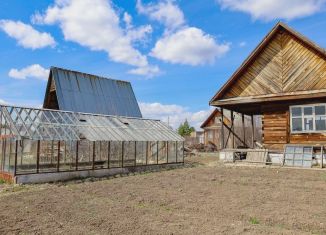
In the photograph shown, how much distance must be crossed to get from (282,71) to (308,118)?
3.02 m

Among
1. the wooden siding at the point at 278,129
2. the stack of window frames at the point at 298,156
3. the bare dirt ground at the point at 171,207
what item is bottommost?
the bare dirt ground at the point at 171,207

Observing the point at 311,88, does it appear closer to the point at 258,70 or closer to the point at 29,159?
the point at 258,70

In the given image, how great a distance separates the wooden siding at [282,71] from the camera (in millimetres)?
17875

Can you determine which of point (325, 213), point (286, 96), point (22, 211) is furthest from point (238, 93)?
point (22, 211)

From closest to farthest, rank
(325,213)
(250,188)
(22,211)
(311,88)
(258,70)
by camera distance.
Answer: (325,213)
(22,211)
(250,188)
(311,88)
(258,70)

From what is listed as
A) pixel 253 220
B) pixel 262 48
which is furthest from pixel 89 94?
pixel 253 220

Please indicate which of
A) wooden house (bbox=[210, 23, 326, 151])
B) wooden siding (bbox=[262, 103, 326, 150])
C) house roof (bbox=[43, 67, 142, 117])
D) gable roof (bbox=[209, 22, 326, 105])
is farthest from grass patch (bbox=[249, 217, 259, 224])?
house roof (bbox=[43, 67, 142, 117])

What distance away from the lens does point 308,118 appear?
18016 millimetres

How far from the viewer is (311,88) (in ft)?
58.0

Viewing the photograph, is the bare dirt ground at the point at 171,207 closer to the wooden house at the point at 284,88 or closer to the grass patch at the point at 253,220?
the grass patch at the point at 253,220

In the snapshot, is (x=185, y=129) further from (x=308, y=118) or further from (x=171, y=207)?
(x=171, y=207)

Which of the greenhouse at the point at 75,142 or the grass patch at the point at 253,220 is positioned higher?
the greenhouse at the point at 75,142

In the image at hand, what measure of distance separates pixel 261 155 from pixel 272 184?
21.8ft

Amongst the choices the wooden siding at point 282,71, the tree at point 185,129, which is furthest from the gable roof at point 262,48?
the tree at point 185,129
